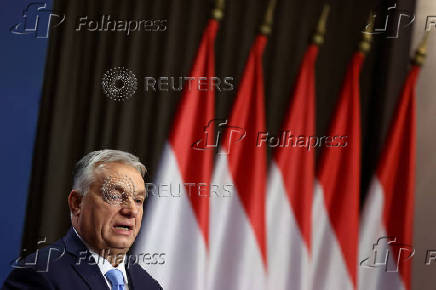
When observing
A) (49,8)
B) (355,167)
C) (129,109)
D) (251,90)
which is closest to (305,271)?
(355,167)

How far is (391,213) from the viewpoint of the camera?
3287 millimetres

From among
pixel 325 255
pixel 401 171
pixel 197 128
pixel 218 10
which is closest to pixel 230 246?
pixel 325 255

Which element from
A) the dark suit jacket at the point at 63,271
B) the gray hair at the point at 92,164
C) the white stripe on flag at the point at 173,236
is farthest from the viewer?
the white stripe on flag at the point at 173,236

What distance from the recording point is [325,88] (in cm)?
339

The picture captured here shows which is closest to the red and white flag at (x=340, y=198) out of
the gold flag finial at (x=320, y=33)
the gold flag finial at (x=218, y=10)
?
the gold flag finial at (x=320, y=33)

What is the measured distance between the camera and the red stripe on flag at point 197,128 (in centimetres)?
312

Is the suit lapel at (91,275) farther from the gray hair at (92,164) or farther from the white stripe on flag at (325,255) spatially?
the white stripe on flag at (325,255)

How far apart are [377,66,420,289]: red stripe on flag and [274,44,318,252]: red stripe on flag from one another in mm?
392

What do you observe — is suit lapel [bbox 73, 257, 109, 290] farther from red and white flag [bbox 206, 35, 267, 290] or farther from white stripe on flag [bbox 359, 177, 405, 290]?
white stripe on flag [bbox 359, 177, 405, 290]

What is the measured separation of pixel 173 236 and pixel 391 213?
3.75ft

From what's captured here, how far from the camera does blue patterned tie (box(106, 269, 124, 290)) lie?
94.1 inches

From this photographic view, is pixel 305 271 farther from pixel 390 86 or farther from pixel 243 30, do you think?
pixel 243 30

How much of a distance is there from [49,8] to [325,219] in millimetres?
1769

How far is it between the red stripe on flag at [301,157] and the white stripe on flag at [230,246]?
0.27m
